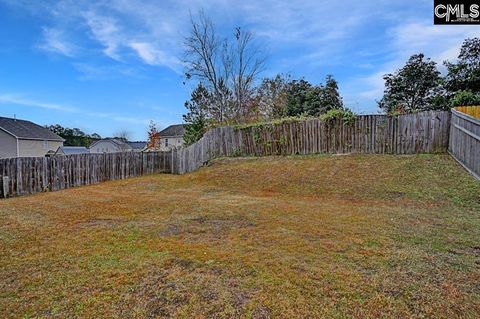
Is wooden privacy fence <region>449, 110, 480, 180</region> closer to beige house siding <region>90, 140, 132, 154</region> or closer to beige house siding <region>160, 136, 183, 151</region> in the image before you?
beige house siding <region>160, 136, 183, 151</region>

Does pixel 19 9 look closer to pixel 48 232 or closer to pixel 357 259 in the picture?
pixel 48 232

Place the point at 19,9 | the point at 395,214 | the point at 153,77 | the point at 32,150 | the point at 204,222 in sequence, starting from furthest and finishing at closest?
the point at 32,150 < the point at 153,77 < the point at 19,9 < the point at 395,214 < the point at 204,222

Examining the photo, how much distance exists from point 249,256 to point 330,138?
8.43m

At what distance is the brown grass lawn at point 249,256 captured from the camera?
2105 millimetres

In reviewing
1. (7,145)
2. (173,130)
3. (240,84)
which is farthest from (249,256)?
(173,130)

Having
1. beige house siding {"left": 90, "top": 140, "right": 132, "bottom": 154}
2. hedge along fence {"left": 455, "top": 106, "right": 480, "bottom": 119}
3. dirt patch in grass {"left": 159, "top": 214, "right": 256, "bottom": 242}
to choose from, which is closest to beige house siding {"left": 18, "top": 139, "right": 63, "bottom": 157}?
beige house siding {"left": 90, "top": 140, "right": 132, "bottom": 154}

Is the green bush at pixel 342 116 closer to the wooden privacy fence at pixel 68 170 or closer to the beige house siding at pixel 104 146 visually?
the wooden privacy fence at pixel 68 170

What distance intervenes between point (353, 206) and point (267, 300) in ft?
13.3

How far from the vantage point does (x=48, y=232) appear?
4.10 metres

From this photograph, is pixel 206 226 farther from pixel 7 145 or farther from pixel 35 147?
pixel 35 147

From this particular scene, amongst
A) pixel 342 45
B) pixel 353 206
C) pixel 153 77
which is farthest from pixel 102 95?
pixel 353 206

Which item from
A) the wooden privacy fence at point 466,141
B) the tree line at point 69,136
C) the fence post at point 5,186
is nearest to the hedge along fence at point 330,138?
the wooden privacy fence at point 466,141

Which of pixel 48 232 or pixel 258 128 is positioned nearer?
pixel 48 232

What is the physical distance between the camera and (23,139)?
25.5 metres
